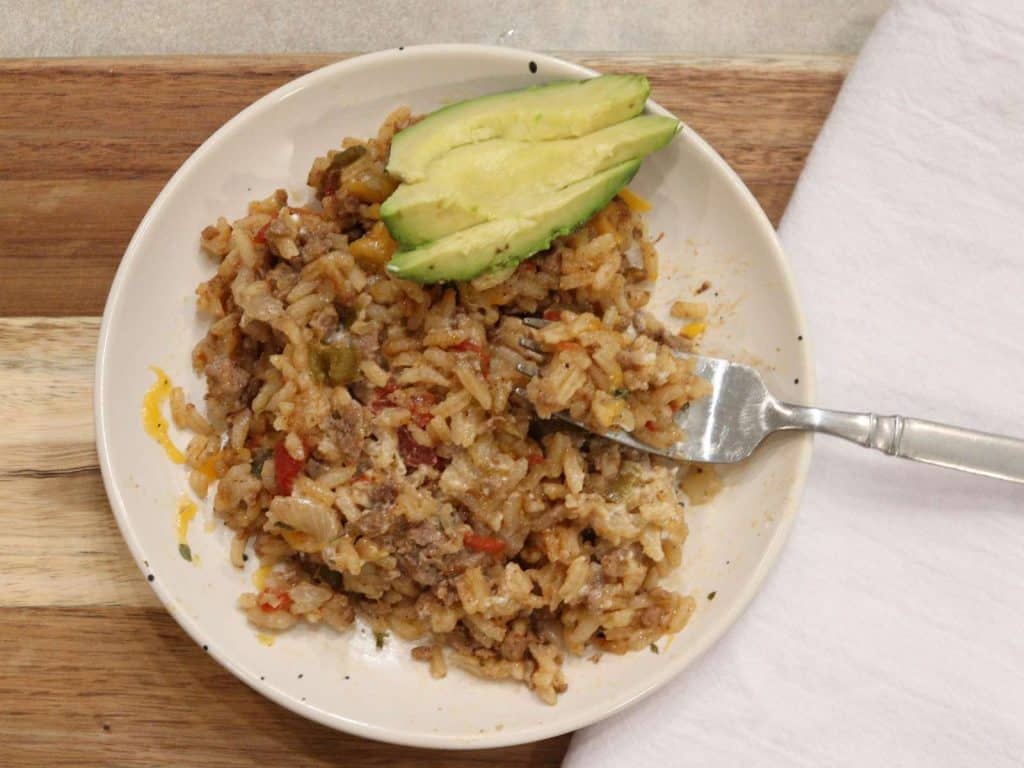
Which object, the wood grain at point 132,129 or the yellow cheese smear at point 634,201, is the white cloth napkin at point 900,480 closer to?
the wood grain at point 132,129

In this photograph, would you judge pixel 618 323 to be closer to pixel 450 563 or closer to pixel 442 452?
pixel 442 452

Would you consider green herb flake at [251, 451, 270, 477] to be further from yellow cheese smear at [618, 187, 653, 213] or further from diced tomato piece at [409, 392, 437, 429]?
yellow cheese smear at [618, 187, 653, 213]

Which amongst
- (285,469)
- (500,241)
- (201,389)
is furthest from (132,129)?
(500,241)

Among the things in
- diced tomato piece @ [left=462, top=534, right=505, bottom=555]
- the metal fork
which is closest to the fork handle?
the metal fork

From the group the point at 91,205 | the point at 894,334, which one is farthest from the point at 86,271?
the point at 894,334

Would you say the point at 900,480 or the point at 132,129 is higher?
the point at 132,129

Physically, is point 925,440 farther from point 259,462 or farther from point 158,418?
point 158,418
